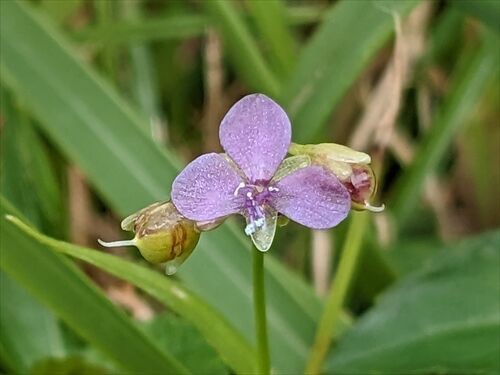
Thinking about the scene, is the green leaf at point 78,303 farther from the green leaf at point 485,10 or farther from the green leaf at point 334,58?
the green leaf at point 485,10

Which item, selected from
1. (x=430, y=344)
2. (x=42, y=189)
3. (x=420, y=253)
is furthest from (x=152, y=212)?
(x=420, y=253)

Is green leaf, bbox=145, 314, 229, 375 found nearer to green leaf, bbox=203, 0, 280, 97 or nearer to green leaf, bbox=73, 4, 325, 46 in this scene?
green leaf, bbox=203, 0, 280, 97

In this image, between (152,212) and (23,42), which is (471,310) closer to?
(152,212)

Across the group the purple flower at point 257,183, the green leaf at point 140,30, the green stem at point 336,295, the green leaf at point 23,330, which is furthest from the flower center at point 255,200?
the green leaf at point 140,30

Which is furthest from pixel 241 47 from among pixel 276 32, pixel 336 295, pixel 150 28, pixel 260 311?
pixel 260 311

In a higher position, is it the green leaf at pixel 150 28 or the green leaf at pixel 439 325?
the green leaf at pixel 150 28

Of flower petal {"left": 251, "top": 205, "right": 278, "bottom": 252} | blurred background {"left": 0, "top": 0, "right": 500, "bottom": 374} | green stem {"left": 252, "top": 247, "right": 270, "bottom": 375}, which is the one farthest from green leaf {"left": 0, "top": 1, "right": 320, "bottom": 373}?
flower petal {"left": 251, "top": 205, "right": 278, "bottom": 252}
